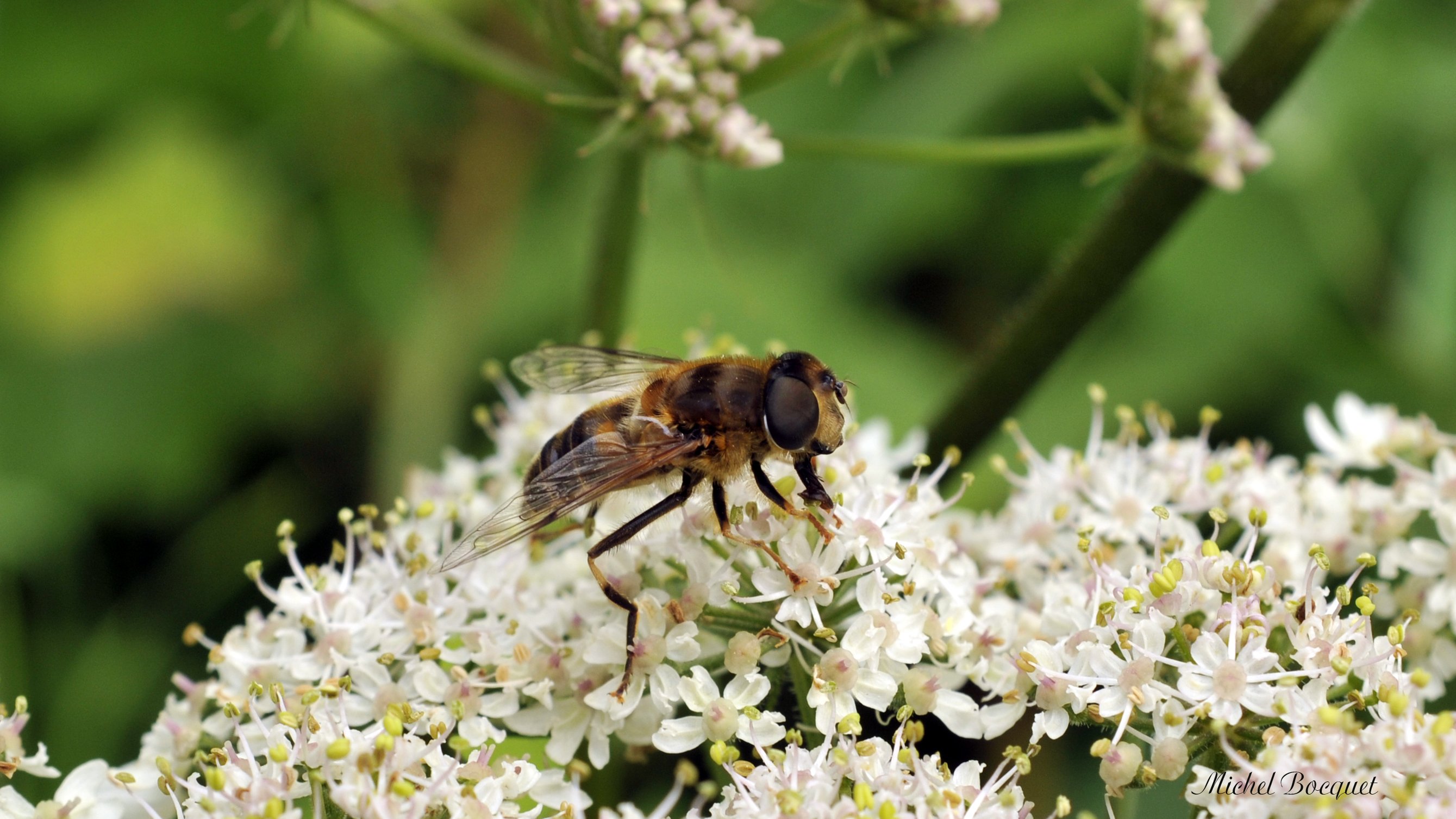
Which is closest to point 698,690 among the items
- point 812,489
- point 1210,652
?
point 812,489

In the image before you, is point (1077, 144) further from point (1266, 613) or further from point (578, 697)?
point (578, 697)

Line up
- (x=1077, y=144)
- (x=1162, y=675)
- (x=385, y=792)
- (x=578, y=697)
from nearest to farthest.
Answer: (x=385, y=792)
(x=1162, y=675)
(x=578, y=697)
(x=1077, y=144)

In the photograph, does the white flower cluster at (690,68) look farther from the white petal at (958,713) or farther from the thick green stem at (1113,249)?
Answer: the white petal at (958,713)

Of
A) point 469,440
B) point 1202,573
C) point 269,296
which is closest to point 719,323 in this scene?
point 469,440

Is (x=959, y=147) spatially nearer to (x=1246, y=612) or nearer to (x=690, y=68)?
(x=690, y=68)

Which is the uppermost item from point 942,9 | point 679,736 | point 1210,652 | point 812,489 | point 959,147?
point 942,9

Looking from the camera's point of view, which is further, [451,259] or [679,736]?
[451,259]
